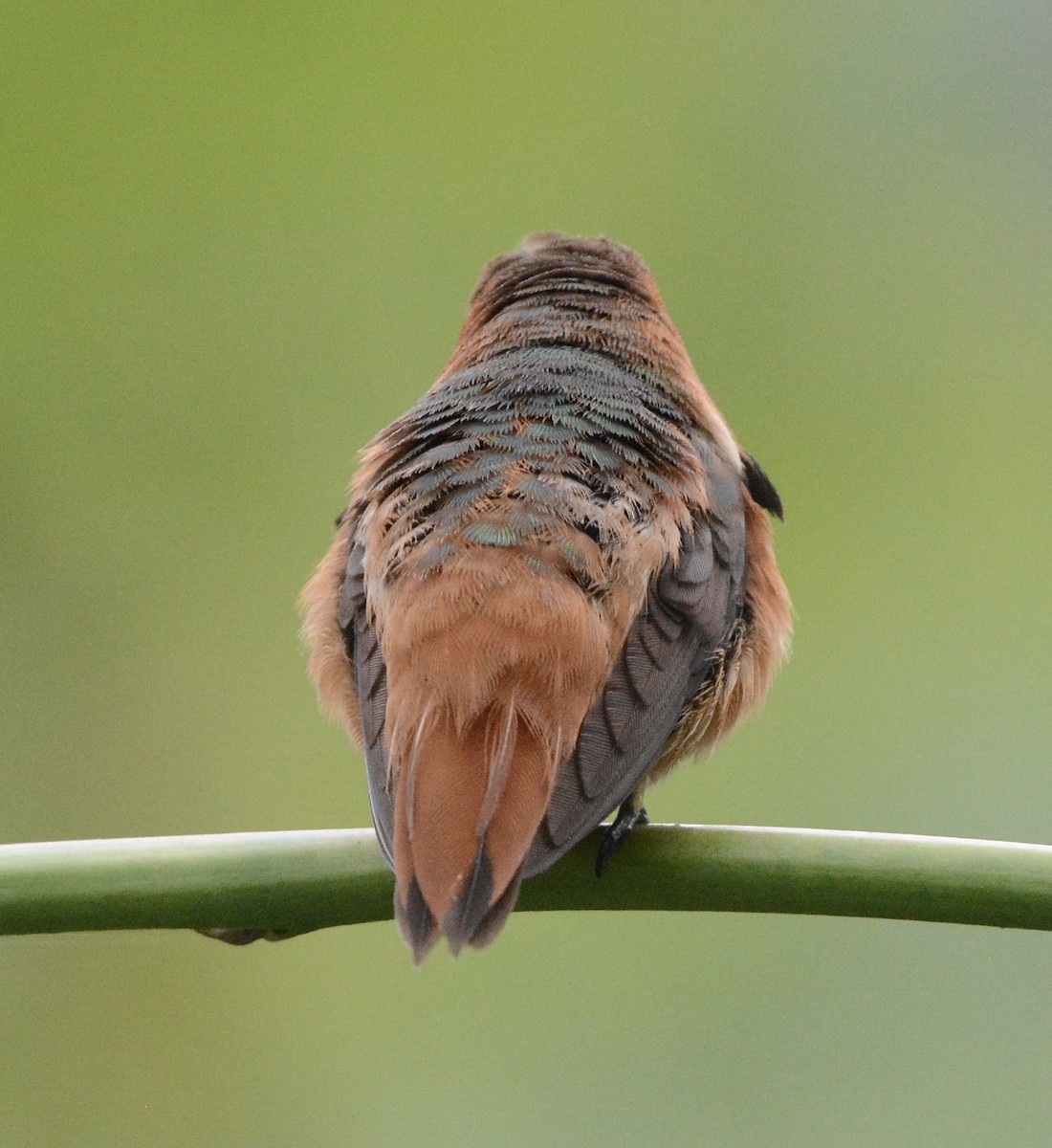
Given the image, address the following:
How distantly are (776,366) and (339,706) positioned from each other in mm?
2029

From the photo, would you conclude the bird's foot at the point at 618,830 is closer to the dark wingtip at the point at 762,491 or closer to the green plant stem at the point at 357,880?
the green plant stem at the point at 357,880

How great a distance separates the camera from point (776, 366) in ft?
12.0

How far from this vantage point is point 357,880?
1290 mm

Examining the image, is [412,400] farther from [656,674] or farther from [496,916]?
[496,916]

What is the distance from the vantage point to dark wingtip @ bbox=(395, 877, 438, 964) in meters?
1.29

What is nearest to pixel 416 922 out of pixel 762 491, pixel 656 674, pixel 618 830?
pixel 618 830

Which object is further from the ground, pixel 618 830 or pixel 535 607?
pixel 535 607

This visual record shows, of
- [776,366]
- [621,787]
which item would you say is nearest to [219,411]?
[776,366]

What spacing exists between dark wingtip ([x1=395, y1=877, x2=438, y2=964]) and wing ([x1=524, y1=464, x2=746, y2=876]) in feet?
0.36

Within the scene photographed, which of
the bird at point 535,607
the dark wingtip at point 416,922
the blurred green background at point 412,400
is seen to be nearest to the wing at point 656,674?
the bird at point 535,607

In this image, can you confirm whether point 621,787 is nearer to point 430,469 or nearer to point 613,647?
point 613,647

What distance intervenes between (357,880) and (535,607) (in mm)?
415

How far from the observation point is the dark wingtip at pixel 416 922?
129 cm

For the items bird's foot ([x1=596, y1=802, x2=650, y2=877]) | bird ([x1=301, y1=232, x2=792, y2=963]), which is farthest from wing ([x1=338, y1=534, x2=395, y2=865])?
bird's foot ([x1=596, y1=802, x2=650, y2=877])
